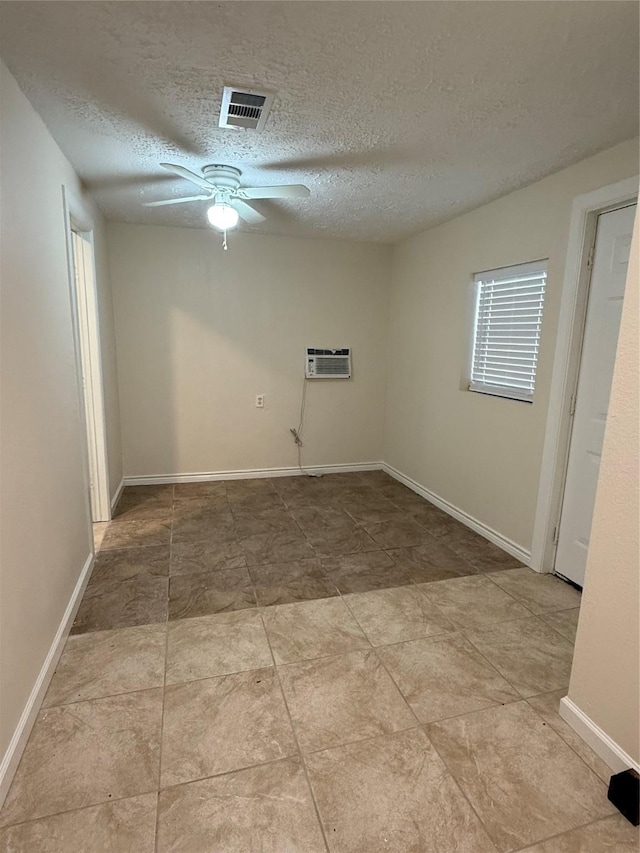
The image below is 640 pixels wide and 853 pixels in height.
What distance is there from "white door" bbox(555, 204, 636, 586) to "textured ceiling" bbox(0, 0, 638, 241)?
1.51 ft

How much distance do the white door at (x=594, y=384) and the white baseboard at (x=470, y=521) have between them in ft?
0.83

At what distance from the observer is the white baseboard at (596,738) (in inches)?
58.3

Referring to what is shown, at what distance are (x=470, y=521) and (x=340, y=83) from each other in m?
2.89

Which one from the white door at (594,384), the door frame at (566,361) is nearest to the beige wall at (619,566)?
the white door at (594,384)

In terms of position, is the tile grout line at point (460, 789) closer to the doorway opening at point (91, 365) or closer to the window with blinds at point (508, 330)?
the window with blinds at point (508, 330)

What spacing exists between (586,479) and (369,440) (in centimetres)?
256

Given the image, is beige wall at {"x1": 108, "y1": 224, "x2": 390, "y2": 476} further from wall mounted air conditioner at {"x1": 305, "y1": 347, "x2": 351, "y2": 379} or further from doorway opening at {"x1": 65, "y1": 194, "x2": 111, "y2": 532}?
doorway opening at {"x1": 65, "y1": 194, "x2": 111, "y2": 532}

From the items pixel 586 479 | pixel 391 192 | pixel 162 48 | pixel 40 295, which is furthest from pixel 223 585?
pixel 391 192

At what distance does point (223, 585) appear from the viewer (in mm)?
2592

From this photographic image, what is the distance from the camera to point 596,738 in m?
1.58

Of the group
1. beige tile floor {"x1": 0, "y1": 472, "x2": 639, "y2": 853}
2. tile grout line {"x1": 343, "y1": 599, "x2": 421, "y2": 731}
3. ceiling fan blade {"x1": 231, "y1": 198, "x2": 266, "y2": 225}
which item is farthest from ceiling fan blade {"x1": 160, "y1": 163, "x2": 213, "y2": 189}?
tile grout line {"x1": 343, "y1": 599, "x2": 421, "y2": 731}

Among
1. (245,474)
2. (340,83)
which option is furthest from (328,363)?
(340,83)

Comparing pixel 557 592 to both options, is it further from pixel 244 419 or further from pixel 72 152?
pixel 72 152

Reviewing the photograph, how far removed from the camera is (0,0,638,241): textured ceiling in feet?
4.43
